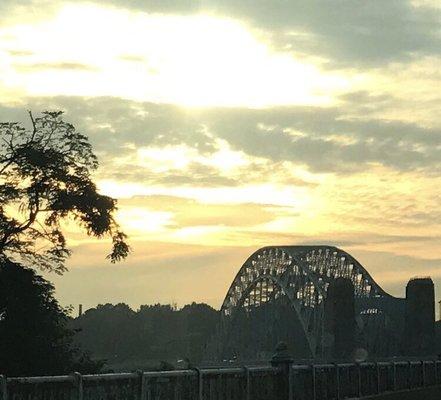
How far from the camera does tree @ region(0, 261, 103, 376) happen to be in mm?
44531

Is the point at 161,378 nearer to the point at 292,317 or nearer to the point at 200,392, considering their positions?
the point at 200,392

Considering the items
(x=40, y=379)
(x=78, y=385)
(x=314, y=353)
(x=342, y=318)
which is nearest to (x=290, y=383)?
(x=78, y=385)

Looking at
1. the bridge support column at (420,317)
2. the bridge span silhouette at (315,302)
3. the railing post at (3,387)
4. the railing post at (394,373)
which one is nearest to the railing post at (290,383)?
the railing post at (3,387)

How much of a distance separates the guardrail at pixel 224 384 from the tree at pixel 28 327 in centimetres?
A: 1524

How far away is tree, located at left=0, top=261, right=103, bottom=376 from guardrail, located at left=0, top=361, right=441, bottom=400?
50.0 feet

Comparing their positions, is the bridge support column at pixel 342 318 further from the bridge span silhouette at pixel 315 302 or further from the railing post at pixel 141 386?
the railing post at pixel 141 386

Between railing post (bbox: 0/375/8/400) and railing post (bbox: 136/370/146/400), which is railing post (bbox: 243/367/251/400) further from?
railing post (bbox: 0/375/8/400)

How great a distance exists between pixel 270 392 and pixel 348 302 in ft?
334

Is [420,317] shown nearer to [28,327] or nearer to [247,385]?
[28,327]

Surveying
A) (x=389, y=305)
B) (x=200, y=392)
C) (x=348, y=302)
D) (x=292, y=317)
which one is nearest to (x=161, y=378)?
(x=200, y=392)

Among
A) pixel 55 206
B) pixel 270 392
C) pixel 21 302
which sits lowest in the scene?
pixel 270 392

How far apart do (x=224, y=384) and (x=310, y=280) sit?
15469 cm

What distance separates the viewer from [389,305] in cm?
17875

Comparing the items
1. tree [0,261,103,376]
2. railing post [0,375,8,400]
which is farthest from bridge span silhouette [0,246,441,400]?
tree [0,261,103,376]
